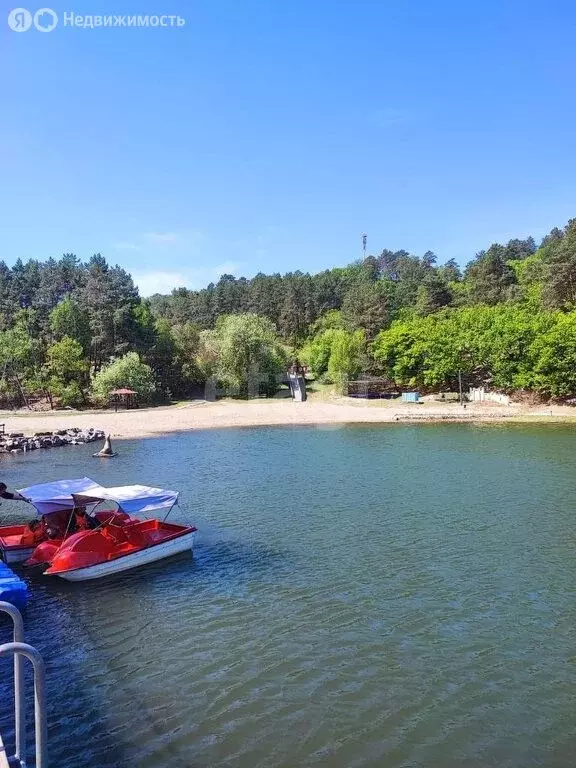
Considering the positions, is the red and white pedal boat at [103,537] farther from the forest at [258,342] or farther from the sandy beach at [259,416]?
the forest at [258,342]

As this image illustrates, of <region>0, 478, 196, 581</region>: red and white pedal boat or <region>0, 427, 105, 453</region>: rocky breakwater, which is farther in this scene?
<region>0, 427, 105, 453</region>: rocky breakwater

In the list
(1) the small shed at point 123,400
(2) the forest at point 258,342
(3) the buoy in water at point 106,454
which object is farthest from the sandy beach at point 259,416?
(3) the buoy in water at point 106,454

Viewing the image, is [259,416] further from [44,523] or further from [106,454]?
[44,523]

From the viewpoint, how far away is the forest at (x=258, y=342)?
83.2m

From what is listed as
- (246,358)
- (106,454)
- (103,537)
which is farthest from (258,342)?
(103,537)

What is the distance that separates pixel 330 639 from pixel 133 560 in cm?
904

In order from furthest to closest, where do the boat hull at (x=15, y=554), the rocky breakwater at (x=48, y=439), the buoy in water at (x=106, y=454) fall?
the rocky breakwater at (x=48, y=439) < the buoy in water at (x=106, y=454) < the boat hull at (x=15, y=554)

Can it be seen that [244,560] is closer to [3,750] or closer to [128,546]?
[128,546]

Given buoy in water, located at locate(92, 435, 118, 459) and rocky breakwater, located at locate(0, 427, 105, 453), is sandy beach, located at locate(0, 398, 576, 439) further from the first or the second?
buoy in water, located at locate(92, 435, 118, 459)

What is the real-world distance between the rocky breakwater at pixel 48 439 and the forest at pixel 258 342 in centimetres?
2263

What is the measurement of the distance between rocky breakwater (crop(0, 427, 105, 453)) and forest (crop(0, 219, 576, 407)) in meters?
22.6

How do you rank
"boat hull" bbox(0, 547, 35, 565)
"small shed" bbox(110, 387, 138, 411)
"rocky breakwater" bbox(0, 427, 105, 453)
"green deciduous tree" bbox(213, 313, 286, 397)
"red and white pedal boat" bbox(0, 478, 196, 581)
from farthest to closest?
"green deciduous tree" bbox(213, 313, 286, 397), "small shed" bbox(110, 387, 138, 411), "rocky breakwater" bbox(0, 427, 105, 453), "boat hull" bbox(0, 547, 35, 565), "red and white pedal boat" bbox(0, 478, 196, 581)

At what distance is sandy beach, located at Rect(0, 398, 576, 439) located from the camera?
69000mm

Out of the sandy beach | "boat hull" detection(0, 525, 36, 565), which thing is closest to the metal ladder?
"boat hull" detection(0, 525, 36, 565)
